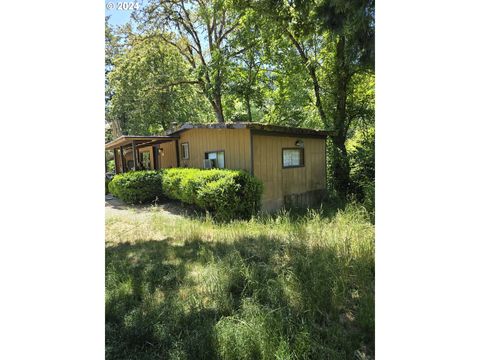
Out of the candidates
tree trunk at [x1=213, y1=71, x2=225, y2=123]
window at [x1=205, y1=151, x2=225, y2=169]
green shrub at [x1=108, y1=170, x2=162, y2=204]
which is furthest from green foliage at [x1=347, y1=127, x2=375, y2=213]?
green shrub at [x1=108, y1=170, x2=162, y2=204]

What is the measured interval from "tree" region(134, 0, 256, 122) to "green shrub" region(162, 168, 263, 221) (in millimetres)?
1307

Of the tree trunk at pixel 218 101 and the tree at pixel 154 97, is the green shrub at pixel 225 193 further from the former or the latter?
the tree at pixel 154 97

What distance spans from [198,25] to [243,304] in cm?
256

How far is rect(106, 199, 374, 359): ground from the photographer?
1.42 m

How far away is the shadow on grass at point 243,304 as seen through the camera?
1.40 meters

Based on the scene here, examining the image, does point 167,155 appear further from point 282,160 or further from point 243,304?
point 243,304

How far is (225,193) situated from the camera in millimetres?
2828

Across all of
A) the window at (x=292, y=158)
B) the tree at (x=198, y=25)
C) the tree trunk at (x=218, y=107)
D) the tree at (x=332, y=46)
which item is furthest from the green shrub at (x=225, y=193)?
the tree at (x=198, y=25)

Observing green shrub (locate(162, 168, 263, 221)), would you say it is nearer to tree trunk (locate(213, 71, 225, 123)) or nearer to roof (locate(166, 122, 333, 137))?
roof (locate(166, 122, 333, 137))

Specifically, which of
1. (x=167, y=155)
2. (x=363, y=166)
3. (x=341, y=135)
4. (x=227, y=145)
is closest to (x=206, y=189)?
(x=227, y=145)

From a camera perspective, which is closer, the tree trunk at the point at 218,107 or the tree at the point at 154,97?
the tree trunk at the point at 218,107
